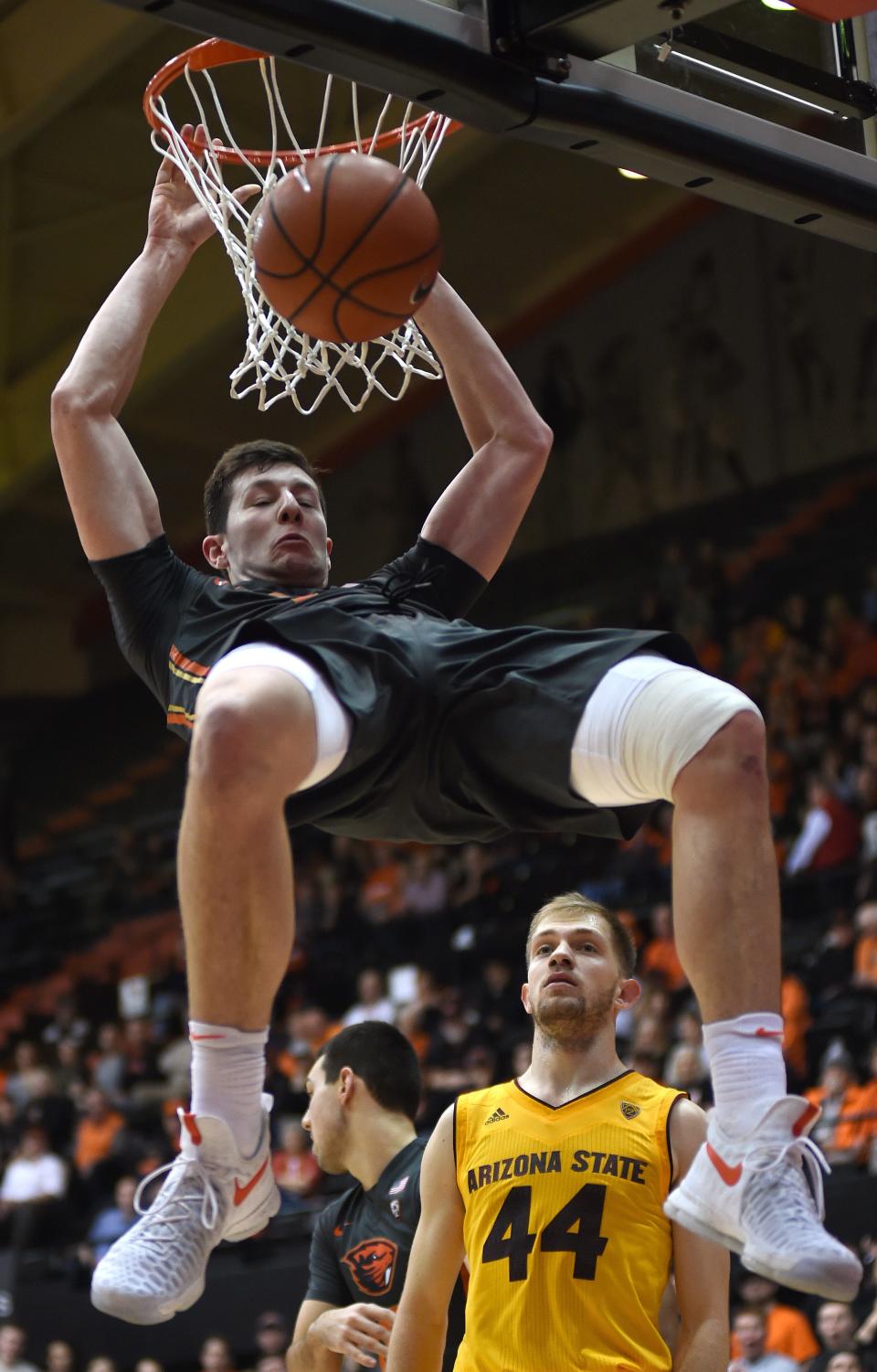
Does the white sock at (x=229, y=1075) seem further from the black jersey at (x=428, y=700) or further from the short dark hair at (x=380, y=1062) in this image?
the short dark hair at (x=380, y=1062)

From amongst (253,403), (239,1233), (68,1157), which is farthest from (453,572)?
(253,403)

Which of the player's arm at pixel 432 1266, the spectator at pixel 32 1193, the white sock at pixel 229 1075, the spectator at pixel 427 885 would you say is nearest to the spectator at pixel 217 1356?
the spectator at pixel 32 1193

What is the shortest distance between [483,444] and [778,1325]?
4.77 m

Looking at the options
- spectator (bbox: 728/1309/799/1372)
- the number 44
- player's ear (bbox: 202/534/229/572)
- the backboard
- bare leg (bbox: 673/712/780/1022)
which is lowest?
spectator (bbox: 728/1309/799/1372)

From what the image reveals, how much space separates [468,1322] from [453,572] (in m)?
1.67

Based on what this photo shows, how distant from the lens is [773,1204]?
9.20 feet

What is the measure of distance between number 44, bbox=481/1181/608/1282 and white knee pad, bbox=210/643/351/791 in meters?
1.36

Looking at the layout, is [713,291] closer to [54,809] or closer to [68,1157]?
[54,809]

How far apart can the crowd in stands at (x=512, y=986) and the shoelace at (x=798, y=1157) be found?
459 centimetres

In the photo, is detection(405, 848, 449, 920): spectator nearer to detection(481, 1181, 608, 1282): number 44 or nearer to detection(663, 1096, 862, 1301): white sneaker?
detection(481, 1181, 608, 1282): number 44

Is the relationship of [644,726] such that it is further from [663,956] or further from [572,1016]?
[663,956]

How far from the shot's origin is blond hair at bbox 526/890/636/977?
4.31 metres

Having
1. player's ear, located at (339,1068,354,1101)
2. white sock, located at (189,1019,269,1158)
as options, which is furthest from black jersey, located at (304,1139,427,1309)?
white sock, located at (189,1019,269,1158)

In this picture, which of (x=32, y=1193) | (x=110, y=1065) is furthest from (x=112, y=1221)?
(x=110, y=1065)
